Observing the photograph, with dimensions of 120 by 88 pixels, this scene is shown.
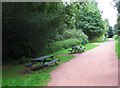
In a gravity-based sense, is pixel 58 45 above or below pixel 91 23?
below

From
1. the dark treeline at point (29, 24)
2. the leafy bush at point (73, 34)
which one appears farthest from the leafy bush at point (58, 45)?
the dark treeline at point (29, 24)

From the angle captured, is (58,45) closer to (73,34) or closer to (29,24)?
(73,34)

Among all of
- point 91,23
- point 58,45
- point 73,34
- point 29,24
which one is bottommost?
point 58,45

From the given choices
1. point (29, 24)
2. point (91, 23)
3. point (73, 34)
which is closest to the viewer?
point (29, 24)

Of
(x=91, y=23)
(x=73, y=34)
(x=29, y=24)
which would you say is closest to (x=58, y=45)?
(x=73, y=34)

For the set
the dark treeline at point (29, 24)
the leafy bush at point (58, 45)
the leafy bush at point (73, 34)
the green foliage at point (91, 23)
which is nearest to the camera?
the dark treeline at point (29, 24)

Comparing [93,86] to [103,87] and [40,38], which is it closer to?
[103,87]

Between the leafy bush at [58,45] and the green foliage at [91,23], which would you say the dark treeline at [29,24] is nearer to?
the leafy bush at [58,45]

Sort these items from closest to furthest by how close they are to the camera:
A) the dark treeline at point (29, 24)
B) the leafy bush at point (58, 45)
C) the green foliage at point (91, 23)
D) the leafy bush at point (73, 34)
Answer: the dark treeline at point (29, 24), the leafy bush at point (58, 45), the leafy bush at point (73, 34), the green foliage at point (91, 23)

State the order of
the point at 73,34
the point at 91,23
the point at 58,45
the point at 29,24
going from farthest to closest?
the point at 91,23, the point at 73,34, the point at 58,45, the point at 29,24

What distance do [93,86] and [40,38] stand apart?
1039 cm

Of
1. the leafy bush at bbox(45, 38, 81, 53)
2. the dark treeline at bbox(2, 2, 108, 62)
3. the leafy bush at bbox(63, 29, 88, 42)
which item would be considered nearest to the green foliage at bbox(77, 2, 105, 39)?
the leafy bush at bbox(63, 29, 88, 42)

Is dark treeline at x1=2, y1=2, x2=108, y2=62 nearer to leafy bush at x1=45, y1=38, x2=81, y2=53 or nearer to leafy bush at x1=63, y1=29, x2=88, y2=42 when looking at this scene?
leafy bush at x1=45, y1=38, x2=81, y2=53

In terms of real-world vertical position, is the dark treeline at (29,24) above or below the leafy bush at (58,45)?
above
